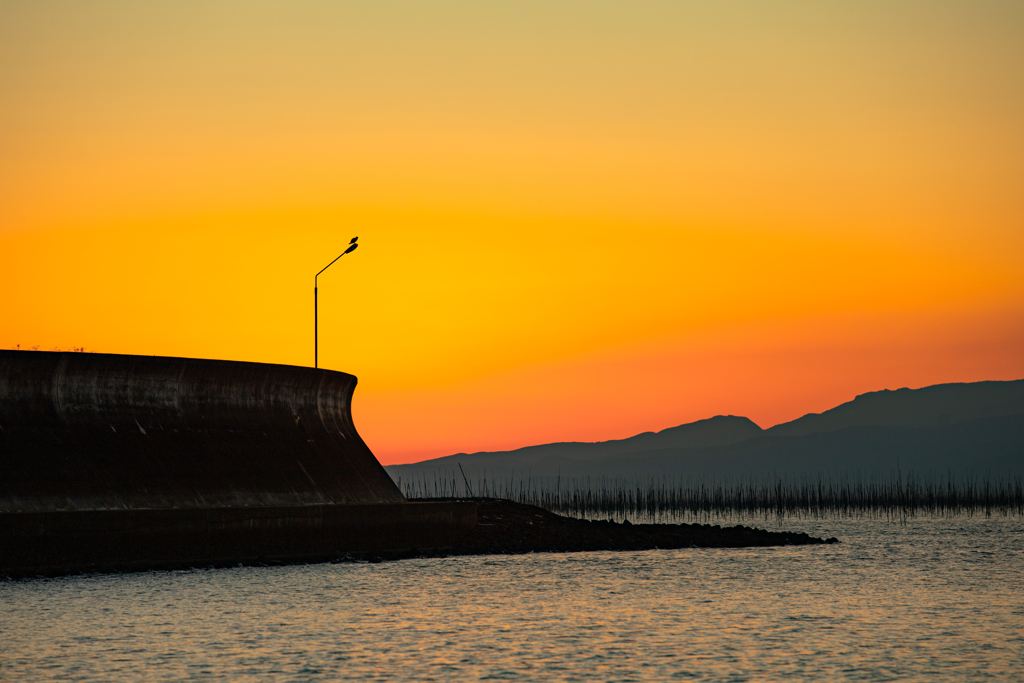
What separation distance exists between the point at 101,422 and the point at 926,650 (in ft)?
68.9

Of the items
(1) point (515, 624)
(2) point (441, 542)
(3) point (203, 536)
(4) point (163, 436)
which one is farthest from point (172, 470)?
(1) point (515, 624)

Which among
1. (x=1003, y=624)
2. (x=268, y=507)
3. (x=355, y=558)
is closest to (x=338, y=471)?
(x=355, y=558)

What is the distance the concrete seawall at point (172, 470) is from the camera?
30.2 m

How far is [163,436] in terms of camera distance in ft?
111

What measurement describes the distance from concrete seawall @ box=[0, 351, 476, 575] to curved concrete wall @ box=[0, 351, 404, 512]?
0.12ft

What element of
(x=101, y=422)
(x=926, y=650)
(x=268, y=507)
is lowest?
(x=926, y=650)

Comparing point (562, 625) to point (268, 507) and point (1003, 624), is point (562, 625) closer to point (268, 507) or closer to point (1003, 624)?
point (1003, 624)

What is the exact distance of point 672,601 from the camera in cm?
3025

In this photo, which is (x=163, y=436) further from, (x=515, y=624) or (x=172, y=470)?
(x=515, y=624)

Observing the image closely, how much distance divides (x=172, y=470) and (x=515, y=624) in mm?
12292

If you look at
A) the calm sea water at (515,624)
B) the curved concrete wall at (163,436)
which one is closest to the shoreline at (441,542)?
the calm sea water at (515,624)

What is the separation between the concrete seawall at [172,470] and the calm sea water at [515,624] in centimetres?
76

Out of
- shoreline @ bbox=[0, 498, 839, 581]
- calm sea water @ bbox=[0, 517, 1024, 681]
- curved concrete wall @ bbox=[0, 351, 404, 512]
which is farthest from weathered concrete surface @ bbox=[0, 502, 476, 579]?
curved concrete wall @ bbox=[0, 351, 404, 512]

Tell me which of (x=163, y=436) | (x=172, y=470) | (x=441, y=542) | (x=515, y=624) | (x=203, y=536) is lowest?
(x=515, y=624)
